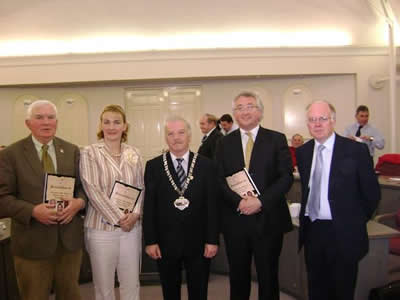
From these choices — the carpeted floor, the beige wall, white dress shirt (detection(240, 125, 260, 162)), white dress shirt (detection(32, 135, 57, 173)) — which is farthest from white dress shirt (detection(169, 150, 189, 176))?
the beige wall

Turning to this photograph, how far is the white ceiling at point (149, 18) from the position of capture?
7500 millimetres

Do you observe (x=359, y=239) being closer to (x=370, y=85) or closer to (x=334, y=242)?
(x=334, y=242)

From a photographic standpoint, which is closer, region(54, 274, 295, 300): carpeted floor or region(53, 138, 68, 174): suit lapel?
region(53, 138, 68, 174): suit lapel

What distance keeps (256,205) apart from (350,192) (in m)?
0.55

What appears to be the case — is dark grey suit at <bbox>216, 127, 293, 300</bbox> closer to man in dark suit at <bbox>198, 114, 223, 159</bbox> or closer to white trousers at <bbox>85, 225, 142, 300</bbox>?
white trousers at <bbox>85, 225, 142, 300</bbox>

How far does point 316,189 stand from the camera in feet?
7.07

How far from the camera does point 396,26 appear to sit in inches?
303

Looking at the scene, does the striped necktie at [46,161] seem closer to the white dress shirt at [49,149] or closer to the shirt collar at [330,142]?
the white dress shirt at [49,149]

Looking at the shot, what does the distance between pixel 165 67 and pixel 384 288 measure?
570cm

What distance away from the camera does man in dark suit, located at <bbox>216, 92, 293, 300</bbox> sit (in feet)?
7.35

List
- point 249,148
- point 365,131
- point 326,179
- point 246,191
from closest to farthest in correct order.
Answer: point 326,179
point 246,191
point 249,148
point 365,131

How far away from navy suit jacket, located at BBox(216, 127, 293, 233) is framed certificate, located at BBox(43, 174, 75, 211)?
3.17 feet

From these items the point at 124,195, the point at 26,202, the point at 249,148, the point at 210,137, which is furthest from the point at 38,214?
the point at 210,137

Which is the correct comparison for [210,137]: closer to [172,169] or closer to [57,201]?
[172,169]
